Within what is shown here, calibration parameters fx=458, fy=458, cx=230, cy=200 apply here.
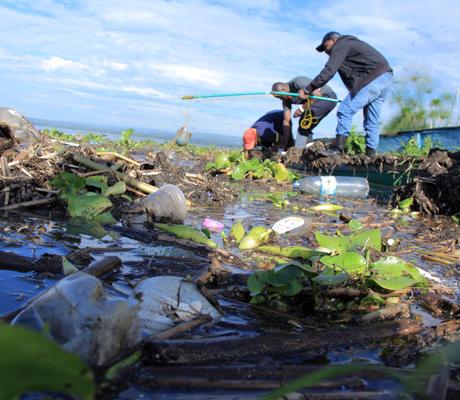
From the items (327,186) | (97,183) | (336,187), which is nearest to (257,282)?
(97,183)

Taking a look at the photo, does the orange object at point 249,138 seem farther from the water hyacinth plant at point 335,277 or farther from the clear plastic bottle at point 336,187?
the water hyacinth plant at point 335,277

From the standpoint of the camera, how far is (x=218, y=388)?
1116mm

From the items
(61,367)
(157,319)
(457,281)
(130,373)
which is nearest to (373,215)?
(457,281)

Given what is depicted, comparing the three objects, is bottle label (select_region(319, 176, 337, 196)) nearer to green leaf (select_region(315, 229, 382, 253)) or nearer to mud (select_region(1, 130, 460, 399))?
mud (select_region(1, 130, 460, 399))

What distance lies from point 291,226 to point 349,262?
165cm

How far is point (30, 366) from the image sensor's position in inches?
17.6

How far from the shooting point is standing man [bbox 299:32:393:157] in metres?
8.48

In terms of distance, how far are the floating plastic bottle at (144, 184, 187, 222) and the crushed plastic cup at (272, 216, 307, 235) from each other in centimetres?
73

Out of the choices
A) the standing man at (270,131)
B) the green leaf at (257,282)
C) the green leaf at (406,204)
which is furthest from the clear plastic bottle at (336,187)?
the green leaf at (257,282)

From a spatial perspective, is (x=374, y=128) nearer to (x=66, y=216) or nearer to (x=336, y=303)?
(x=66, y=216)

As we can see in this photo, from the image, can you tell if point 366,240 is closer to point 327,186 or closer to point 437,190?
point 437,190

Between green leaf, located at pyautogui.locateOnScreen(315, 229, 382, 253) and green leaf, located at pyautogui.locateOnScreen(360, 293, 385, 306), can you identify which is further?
green leaf, located at pyautogui.locateOnScreen(315, 229, 382, 253)

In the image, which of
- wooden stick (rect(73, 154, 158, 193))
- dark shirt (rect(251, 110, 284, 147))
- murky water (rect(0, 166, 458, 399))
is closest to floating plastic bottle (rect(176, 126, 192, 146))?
dark shirt (rect(251, 110, 284, 147))

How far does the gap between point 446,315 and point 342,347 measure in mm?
730
